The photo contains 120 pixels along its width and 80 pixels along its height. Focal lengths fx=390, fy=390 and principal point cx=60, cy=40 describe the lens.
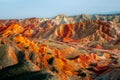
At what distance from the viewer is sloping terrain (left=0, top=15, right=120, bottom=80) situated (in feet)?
161

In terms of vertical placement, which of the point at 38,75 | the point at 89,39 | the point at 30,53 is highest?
the point at 38,75

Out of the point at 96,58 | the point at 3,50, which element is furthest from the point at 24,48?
the point at 96,58

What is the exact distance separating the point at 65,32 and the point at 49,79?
529 feet

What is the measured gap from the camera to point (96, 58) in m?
119

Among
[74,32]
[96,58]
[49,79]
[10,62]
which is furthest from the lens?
[74,32]

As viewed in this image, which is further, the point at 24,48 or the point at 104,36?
the point at 104,36

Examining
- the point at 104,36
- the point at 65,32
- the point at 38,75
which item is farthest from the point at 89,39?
the point at 38,75

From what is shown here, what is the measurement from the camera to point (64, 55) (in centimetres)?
11406

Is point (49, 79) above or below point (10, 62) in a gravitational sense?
above

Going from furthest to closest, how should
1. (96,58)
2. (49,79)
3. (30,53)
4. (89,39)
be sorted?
(89,39) < (96,58) < (30,53) < (49,79)

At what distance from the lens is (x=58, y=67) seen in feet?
272

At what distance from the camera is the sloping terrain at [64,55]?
49003 millimetres

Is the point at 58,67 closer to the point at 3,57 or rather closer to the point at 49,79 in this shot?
the point at 3,57

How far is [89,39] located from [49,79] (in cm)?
14557
